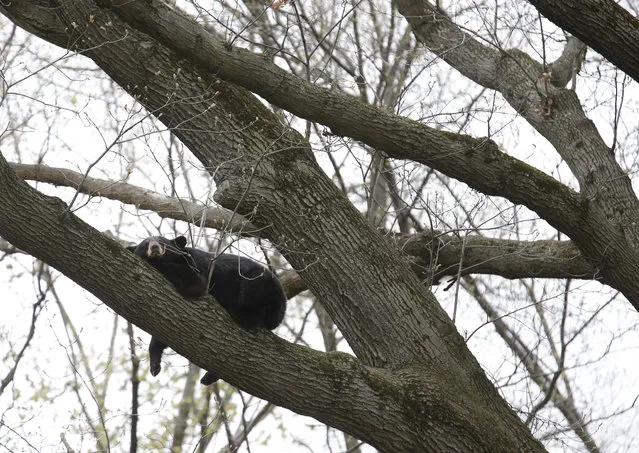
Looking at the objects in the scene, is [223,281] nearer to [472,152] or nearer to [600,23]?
[472,152]

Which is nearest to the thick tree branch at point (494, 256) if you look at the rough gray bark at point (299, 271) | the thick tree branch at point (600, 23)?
the rough gray bark at point (299, 271)

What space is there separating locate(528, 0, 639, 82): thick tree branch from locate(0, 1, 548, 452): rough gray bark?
124 centimetres

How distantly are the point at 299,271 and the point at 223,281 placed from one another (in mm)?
658

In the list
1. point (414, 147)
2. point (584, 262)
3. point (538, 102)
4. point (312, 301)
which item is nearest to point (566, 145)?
point (538, 102)

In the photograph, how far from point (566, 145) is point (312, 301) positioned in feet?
22.0

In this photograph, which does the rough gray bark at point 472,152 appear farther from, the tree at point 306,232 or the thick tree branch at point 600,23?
the thick tree branch at point 600,23

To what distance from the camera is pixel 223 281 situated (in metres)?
5.90

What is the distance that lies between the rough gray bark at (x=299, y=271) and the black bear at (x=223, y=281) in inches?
10.8

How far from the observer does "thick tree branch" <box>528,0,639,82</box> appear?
17.3 feet

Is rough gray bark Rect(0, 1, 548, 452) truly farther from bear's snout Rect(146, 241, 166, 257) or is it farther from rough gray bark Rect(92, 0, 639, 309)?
bear's snout Rect(146, 241, 166, 257)

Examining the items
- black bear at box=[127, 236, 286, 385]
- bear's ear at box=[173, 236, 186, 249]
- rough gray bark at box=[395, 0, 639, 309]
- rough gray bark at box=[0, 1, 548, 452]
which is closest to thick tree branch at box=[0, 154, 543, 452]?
rough gray bark at box=[0, 1, 548, 452]

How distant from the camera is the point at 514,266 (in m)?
7.52

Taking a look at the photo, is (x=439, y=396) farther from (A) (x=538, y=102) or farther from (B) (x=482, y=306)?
(B) (x=482, y=306)

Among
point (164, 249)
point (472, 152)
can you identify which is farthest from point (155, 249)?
point (472, 152)
